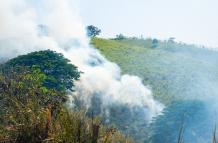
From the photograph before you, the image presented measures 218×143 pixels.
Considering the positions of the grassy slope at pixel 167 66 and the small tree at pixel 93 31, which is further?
the small tree at pixel 93 31

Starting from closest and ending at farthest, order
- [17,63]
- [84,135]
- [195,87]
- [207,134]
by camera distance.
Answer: [84,135] < [207,134] < [17,63] < [195,87]

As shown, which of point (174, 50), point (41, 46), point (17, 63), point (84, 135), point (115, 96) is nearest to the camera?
point (84, 135)

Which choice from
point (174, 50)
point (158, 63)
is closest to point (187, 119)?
point (158, 63)

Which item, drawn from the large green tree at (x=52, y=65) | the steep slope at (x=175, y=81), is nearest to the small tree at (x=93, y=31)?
the steep slope at (x=175, y=81)

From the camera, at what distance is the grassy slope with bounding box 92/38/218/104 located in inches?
3022

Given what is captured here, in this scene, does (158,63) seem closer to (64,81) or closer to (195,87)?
(195,87)

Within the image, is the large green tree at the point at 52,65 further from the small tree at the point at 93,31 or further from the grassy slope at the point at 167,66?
the small tree at the point at 93,31

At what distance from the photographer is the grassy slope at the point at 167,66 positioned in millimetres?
76750

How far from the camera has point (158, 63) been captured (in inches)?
3733

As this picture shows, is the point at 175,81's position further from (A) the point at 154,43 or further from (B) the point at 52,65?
(A) the point at 154,43

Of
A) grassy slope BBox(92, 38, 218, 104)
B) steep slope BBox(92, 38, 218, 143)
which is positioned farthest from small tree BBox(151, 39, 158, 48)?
grassy slope BBox(92, 38, 218, 104)

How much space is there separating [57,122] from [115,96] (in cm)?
6276

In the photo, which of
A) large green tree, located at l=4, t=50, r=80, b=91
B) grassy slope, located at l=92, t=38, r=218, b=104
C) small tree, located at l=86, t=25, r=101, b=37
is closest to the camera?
large green tree, located at l=4, t=50, r=80, b=91

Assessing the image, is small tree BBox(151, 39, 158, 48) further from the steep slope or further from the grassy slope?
the grassy slope
